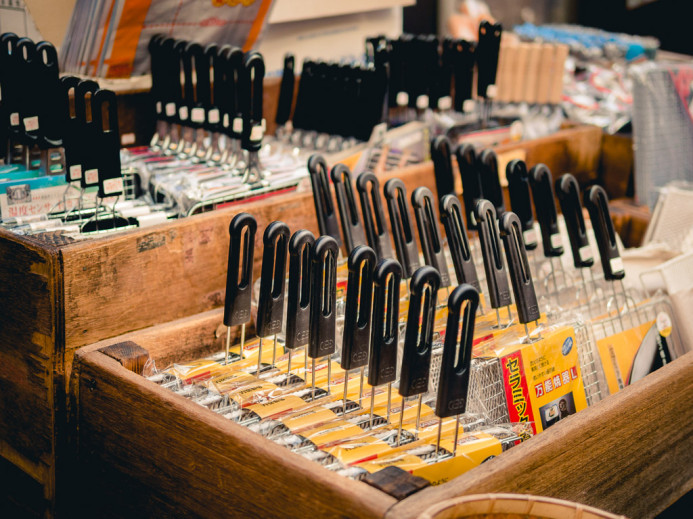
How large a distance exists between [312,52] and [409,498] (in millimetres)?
2495

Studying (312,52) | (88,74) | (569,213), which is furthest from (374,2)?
(569,213)

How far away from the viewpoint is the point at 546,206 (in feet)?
5.37

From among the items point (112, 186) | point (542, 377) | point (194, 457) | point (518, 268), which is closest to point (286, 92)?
point (112, 186)

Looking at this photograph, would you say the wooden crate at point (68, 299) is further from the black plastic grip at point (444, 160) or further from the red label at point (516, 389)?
the red label at point (516, 389)

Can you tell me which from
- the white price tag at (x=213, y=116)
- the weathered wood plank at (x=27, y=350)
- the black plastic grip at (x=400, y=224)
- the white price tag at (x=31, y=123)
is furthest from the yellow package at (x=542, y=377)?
the white price tag at (x=31, y=123)

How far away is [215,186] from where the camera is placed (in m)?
1.89

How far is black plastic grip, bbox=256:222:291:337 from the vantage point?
1.32 metres

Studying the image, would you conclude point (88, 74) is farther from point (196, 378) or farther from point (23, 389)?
point (196, 378)

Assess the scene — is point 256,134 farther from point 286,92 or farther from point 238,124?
point 286,92

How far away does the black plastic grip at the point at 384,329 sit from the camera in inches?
45.6

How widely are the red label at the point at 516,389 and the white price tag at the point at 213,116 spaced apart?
1.01 metres

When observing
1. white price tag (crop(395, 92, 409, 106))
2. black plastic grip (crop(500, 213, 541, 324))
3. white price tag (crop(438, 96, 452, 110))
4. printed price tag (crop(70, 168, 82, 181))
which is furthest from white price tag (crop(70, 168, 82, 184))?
white price tag (crop(438, 96, 452, 110))

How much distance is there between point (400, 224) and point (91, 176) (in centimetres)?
60

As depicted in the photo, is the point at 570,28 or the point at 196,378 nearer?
the point at 196,378
